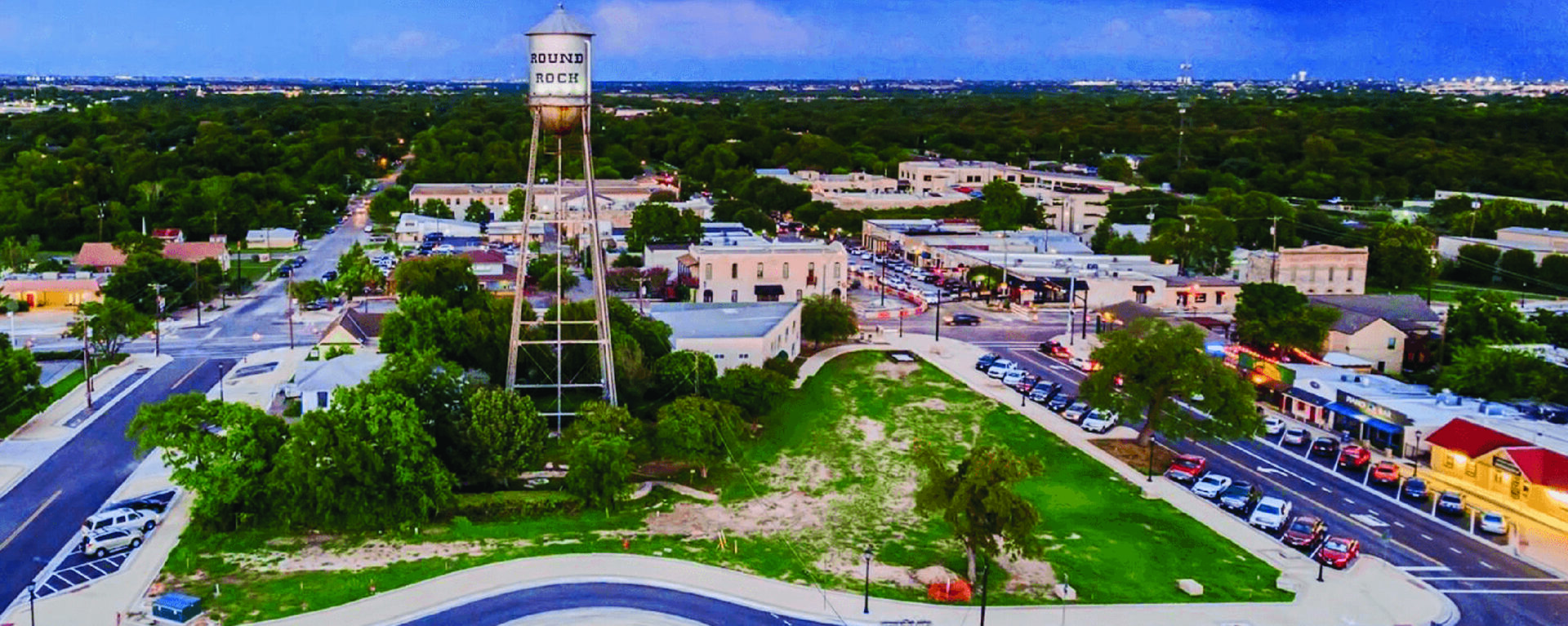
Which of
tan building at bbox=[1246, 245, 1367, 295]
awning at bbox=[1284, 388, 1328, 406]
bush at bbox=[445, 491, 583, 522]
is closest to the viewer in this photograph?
bush at bbox=[445, 491, 583, 522]

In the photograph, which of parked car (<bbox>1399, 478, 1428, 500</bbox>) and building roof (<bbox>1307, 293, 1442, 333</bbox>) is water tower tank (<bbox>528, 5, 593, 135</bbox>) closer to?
parked car (<bbox>1399, 478, 1428, 500</bbox>)

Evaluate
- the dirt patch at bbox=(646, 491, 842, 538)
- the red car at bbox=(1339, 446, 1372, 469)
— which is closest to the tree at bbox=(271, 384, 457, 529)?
the dirt patch at bbox=(646, 491, 842, 538)

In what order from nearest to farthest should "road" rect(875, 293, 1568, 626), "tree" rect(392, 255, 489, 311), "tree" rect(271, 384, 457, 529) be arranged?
"road" rect(875, 293, 1568, 626) < "tree" rect(271, 384, 457, 529) < "tree" rect(392, 255, 489, 311)

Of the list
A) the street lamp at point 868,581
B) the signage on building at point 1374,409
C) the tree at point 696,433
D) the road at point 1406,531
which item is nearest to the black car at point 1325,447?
the road at point 1406,531

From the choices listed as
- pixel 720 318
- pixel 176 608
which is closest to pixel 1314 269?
pixel 720 318

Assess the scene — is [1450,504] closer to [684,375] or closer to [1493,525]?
[1493,525]

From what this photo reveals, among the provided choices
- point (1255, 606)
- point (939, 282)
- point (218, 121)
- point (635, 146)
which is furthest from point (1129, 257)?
point (218, 121)

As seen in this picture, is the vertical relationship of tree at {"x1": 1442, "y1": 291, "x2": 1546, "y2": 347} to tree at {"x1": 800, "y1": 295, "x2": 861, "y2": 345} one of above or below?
above

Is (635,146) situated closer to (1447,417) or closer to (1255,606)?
(1447,417)
